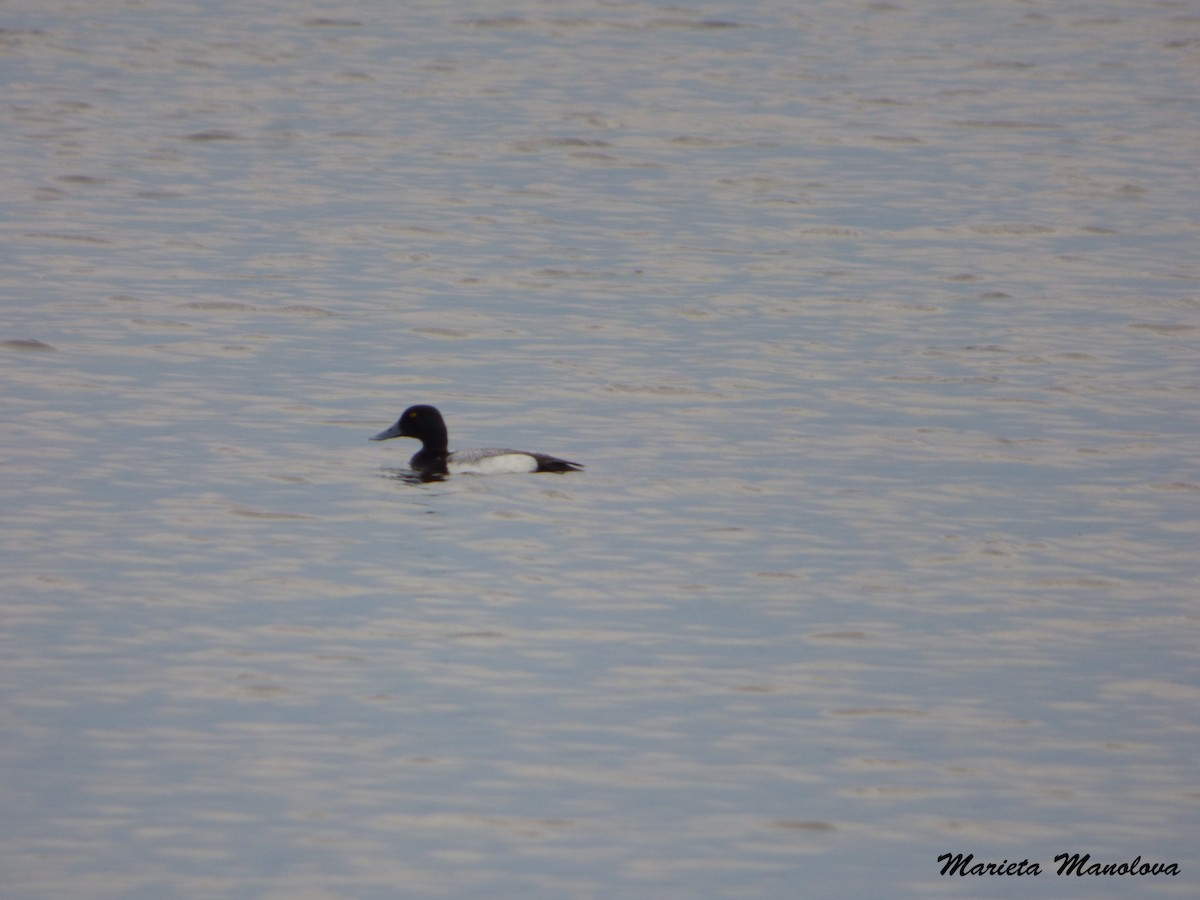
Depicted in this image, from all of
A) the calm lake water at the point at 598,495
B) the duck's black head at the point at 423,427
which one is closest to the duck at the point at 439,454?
the duck's black head at the point at 423,427

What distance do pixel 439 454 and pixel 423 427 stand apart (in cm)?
24

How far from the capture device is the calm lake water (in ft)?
30.3

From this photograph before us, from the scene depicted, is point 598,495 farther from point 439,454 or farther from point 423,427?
point 423,427

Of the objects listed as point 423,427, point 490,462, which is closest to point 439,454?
point 423,427

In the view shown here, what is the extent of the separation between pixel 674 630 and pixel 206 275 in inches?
431

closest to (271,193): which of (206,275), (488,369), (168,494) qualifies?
(206,275)

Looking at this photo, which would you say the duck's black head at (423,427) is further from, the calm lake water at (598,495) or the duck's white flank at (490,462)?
the calm lake water at (598,495)

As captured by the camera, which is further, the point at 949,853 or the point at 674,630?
the point at 674,630

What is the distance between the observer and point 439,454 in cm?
1533

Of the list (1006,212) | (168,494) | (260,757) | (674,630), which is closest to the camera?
(260,757)

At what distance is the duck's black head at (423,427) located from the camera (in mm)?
15297

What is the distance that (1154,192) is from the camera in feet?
85.6

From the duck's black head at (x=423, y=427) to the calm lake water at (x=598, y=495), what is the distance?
37 cm

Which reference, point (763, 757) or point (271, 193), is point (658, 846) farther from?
point (271, 193)
